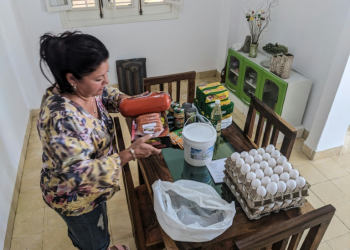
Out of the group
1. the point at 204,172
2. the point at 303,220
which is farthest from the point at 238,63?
the point at 303,220

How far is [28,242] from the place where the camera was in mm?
1826

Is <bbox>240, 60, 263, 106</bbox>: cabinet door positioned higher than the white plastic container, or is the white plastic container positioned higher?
the white plastic container

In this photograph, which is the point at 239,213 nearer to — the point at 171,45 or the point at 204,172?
the point at 204,172

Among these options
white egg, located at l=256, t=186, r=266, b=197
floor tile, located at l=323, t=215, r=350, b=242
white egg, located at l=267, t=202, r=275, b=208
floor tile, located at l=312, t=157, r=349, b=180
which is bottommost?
floor tile, located at l=323, t=215, r=350, b=242

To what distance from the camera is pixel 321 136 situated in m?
2.31

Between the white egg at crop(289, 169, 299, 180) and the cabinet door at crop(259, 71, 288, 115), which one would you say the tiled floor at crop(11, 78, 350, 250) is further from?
the white egg at crop(289, 169, 299, 180)

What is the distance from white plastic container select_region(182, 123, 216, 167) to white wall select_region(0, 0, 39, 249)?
52.5 inches

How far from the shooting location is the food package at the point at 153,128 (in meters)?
1.40

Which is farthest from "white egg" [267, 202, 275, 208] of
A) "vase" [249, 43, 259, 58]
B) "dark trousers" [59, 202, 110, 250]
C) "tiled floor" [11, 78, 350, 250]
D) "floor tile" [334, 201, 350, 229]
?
"vase" [249, 43, 259, 58]

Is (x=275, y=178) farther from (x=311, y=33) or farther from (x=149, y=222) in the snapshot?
(x=311, y=33)

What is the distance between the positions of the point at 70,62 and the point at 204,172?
0.77 meters

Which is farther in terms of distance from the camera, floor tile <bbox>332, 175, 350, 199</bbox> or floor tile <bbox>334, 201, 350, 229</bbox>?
floor tile <bbox>332, 175, 350, 199</bbox>

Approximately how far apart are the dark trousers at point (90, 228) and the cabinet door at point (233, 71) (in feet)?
7.46

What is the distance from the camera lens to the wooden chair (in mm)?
1111
